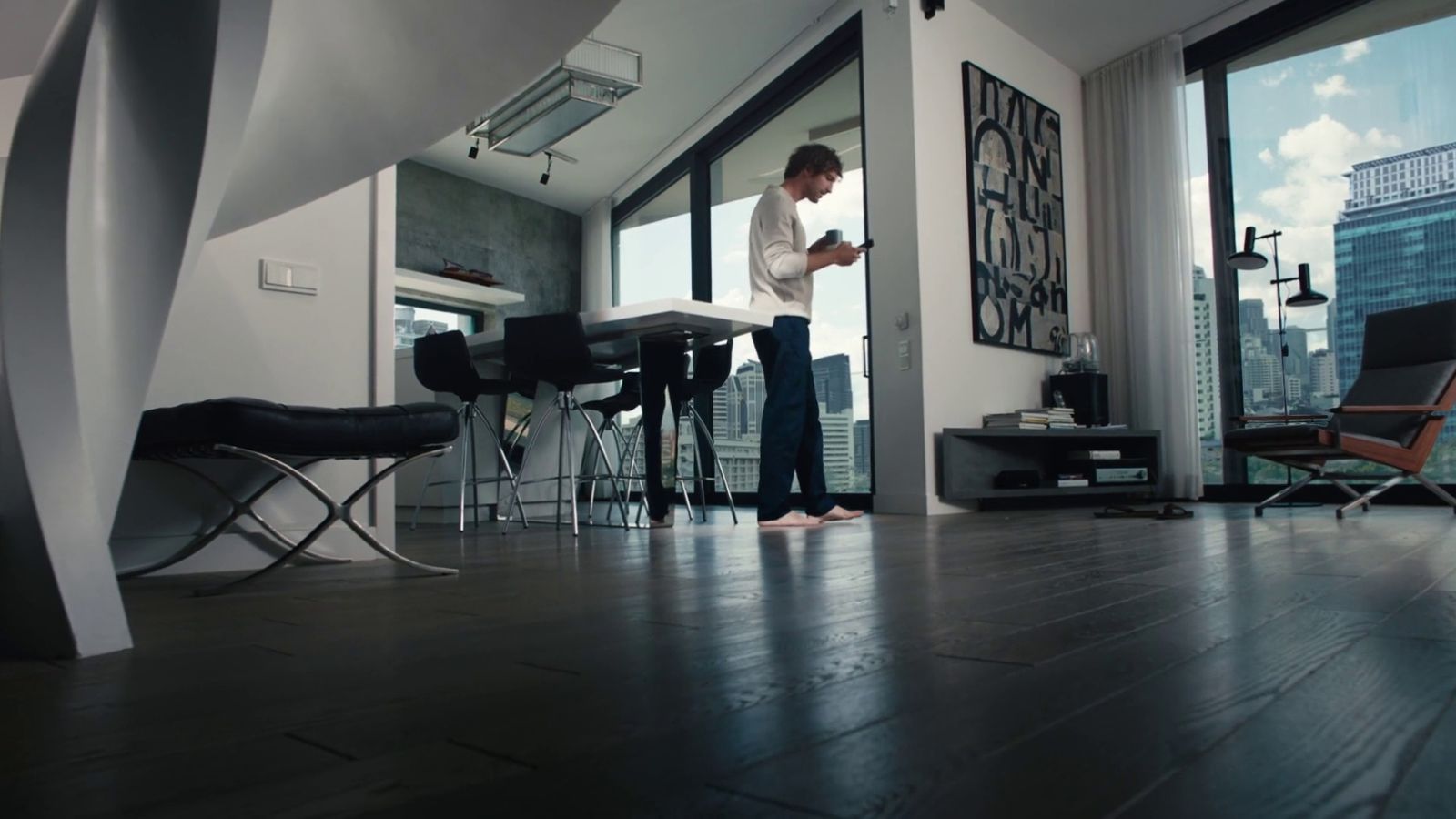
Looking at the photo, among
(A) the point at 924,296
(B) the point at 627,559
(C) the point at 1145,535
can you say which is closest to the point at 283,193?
(B) the point at 627,559

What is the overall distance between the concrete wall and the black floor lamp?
19.8 ft

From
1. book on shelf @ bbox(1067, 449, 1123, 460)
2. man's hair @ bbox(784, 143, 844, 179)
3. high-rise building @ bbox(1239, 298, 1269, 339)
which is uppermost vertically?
man's hair @ bbox(784, 143, 844, 179)

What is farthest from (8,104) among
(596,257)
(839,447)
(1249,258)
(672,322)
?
(596,257)

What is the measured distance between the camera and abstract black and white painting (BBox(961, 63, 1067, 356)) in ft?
19.0

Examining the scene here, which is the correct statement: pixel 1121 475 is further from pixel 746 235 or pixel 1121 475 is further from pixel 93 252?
pixel 93 252

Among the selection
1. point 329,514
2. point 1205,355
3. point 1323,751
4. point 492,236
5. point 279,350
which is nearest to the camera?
point 1323,751

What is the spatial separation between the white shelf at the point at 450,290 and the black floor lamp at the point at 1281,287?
573 centimetres

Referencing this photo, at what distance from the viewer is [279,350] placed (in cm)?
271

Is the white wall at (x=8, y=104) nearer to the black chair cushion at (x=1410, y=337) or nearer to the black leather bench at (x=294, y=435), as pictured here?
the black leather bench at (x=294, y=435)

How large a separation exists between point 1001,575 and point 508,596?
3.42ft

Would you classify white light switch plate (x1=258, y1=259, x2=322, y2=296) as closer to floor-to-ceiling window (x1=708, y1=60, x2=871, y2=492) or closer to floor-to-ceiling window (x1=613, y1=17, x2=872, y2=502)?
floor-to-ceiling window (x1=708, y1=60, x2=871, y2=492)

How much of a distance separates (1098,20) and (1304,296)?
218cm

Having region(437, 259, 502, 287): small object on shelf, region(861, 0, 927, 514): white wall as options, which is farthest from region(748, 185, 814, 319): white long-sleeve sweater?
region(437, 259, 502, 287): small object on shelf

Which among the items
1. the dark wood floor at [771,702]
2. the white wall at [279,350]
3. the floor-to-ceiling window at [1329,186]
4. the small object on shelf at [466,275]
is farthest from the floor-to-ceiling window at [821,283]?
the dark wood floor at [771,702]
